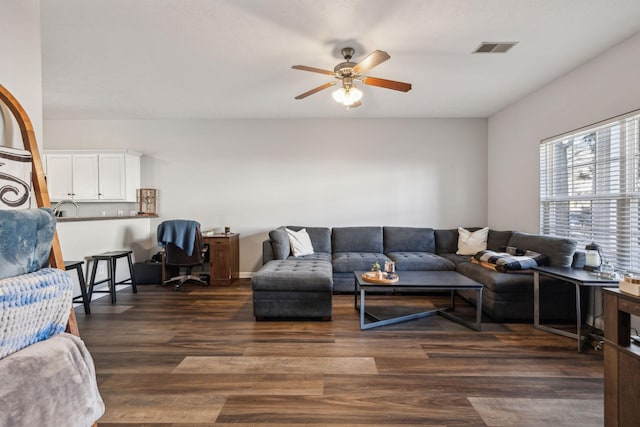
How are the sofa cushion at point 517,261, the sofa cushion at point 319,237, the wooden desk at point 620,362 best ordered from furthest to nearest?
the sofa cushion at point 319,237 → the sofa cushion at point 517,261 → the wooden desk at point 620,362

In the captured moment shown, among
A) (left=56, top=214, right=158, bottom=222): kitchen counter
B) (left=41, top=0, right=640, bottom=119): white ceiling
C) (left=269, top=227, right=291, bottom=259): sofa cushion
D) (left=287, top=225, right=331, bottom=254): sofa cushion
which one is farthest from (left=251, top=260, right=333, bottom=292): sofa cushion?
(left=56, top=214, right=158, bottom=222): kitchen counter

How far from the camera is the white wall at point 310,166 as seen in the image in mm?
5047

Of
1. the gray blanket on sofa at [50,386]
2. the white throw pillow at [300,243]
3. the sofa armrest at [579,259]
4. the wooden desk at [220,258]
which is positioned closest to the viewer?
the gray blanket on sofa at [50,386]

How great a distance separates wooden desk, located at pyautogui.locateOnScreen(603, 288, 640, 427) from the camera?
1192 millimetres

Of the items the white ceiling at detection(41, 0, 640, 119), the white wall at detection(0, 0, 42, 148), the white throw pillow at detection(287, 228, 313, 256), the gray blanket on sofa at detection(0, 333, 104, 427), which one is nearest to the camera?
the gray blanket on sofa at detection(0, 333, 104, 427)

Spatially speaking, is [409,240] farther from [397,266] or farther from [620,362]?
[620,362]

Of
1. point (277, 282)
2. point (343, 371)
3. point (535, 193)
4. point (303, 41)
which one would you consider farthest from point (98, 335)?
point (535, 193)

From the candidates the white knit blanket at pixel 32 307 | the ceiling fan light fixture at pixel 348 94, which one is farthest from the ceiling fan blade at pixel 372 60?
the white knit blanket at pixel 32 307

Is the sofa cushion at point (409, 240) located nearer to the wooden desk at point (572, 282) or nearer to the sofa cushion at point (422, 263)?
the sofa cushion at point (422, 263)

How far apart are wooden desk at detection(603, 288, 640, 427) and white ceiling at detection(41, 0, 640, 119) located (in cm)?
211

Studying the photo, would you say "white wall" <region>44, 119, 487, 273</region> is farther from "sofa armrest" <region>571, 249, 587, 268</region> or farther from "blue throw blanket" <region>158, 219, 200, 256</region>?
"sofa armrest" <region>571, 249, 587, 268</region>

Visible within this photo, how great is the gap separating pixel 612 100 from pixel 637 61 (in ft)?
1.11

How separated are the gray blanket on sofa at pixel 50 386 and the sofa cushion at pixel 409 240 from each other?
13.4 ft

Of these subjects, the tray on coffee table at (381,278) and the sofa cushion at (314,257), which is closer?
the tray on coffee table at (381,278)
